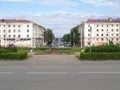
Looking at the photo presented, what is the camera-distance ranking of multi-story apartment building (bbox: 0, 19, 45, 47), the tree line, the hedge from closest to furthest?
the hedge
multi-story apartment building (bbox: 0, 19, 45, 47)
the tree line

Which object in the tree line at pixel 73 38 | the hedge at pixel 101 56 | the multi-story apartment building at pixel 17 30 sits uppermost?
the multi-story apartment building at pixel 17 30

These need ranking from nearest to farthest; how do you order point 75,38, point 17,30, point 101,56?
1. point 101,56
2. point 17,30
3. point 75,38

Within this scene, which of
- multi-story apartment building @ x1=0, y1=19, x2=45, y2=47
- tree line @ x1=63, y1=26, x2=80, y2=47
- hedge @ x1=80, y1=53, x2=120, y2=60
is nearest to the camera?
hedge @ x1=80, y1=53, x2=120, y2=60

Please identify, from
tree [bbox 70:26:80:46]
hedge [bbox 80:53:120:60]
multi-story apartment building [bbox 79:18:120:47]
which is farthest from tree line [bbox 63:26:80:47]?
hedge [bbox 80:53:120:60]

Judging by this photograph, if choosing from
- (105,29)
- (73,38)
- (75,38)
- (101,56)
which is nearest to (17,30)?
(73,38)

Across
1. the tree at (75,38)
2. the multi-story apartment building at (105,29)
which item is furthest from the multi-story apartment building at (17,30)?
the multi-story apartment building at (105,29)

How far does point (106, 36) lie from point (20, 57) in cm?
12185

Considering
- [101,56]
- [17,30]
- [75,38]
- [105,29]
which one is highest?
[105,29]

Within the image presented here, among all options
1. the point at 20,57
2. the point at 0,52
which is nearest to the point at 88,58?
the point at 20,57

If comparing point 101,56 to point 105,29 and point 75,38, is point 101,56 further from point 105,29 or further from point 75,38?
point 105,29

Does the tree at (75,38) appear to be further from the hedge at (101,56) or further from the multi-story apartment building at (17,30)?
the hedge at (101,56)

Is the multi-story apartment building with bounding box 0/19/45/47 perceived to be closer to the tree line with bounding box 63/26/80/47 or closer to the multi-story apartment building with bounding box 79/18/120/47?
the tree line with bounding box 63/26/80/47
